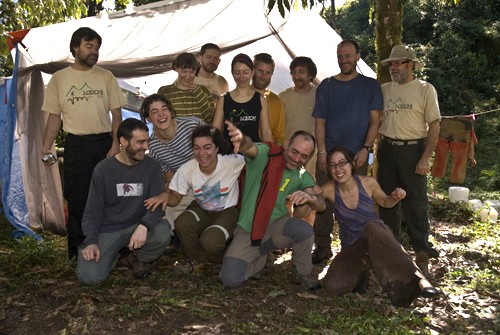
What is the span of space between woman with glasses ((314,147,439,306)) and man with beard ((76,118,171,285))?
1.26m

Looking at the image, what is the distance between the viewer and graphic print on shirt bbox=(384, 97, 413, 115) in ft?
14.3

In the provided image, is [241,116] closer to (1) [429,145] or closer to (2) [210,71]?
(2) [210,71]

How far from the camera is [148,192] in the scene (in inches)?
161

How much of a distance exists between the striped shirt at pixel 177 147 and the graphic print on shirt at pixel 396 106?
1554mm

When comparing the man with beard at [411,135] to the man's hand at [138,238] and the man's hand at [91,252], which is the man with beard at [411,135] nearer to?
the man's hand at [138,238]

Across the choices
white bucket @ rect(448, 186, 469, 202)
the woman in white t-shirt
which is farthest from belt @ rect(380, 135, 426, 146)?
white bucket @ rect(448, 186, 469, 202)

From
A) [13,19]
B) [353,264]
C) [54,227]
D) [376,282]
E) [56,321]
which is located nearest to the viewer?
[56,321]

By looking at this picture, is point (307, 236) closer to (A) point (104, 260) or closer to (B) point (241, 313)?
(B) point (241, 313)

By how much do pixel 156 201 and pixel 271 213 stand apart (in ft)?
2.84

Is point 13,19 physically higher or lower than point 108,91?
higher

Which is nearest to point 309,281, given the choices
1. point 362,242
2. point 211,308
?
point 362,242

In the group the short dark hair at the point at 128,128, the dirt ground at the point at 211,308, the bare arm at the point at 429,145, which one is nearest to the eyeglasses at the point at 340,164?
the bare arm at the point at 429,145

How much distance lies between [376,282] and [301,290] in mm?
690

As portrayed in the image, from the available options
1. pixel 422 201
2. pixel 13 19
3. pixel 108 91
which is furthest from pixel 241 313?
pixel 13 19
